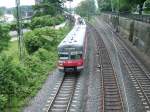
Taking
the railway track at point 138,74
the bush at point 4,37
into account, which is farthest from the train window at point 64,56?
the bush at point 4,37

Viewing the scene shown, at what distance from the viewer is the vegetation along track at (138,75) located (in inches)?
1007

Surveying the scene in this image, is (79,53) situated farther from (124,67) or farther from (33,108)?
(33,108)

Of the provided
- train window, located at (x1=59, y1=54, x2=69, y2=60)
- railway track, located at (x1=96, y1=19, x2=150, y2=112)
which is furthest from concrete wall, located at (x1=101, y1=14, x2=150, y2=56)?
train window, located at (x1=59, y1=54, x2=69, y2=60)

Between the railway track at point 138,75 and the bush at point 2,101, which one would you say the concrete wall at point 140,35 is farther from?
the bush at point 2,101

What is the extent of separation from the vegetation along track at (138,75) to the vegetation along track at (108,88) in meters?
1.62

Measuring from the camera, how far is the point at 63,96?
1046 inches

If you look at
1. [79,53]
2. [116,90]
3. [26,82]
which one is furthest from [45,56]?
[116,90]

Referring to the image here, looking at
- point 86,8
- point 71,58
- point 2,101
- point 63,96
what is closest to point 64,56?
point 71,58

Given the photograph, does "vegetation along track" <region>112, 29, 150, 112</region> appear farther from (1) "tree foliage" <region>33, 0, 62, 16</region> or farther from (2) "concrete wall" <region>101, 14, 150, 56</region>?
(1) "tree foliage" <region>33, 0, 62, 16</region>

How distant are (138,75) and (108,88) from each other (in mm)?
5268

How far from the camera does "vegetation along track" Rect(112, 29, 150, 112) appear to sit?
83.9 feet

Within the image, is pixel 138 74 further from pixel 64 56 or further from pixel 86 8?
pixel 86 8

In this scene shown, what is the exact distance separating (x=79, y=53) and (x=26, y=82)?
6035 millimetres

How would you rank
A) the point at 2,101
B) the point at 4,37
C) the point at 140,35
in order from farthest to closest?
1. the point at 4,37
2. the point at 140,35
3. the point at 2,101
